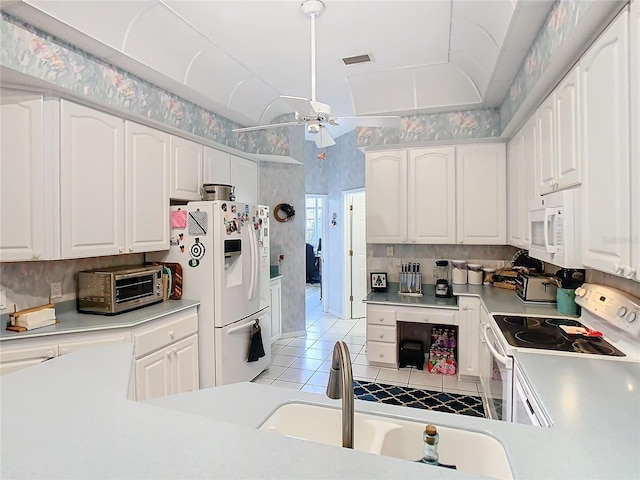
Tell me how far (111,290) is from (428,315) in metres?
2.72

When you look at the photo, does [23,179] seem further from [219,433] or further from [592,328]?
[592,328]

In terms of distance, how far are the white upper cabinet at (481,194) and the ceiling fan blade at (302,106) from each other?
2157 mm

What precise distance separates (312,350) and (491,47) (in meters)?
3.58

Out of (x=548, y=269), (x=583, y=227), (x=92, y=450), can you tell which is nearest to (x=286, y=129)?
(x=548, y=269)

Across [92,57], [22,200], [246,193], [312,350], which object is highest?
[92,57]

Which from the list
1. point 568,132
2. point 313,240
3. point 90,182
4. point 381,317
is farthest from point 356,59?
point 313,240

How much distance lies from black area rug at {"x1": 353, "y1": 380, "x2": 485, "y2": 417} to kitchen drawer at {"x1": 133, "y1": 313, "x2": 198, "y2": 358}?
1473mm

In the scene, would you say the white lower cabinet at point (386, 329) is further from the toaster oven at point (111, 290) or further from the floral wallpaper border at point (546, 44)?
the toaster oven at point (111, 290)

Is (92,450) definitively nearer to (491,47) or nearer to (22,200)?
(22,200)

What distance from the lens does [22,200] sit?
7.43 ft

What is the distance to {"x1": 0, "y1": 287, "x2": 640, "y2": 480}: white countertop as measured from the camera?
2.50 feet

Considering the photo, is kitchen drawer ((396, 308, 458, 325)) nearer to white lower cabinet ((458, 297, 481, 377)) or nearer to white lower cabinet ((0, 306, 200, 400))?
white lower cabinet ((458, 297, 481, 377))

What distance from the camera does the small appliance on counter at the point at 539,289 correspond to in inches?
114

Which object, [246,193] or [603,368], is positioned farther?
[246,193]
